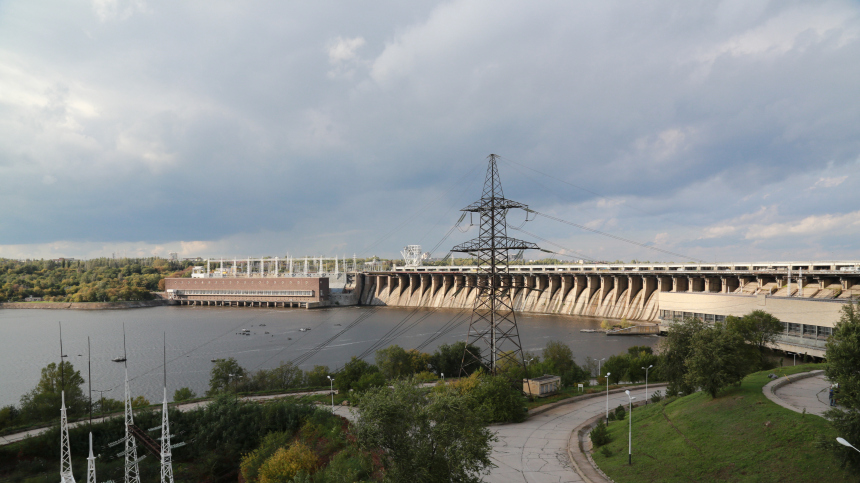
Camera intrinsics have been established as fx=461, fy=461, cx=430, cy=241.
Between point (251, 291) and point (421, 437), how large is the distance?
96.1 m

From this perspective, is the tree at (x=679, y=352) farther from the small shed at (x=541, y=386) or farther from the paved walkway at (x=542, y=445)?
the small shed at (x=541, y=386)

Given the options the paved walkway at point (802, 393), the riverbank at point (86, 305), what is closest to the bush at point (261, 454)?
the paved walkway at point (802, 393)

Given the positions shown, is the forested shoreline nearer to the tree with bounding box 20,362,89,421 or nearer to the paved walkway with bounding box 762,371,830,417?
the tree with bounding box 20,362,89,421

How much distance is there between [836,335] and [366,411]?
12094mm

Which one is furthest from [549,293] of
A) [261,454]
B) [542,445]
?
[261,454]

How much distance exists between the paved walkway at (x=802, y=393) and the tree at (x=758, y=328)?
1145 centimetres

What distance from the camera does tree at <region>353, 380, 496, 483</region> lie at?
10.8 m

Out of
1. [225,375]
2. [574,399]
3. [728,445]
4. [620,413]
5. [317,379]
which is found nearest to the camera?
[728,445]

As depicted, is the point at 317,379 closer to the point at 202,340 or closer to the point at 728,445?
the point at 728,445

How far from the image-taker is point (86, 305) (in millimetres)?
96375

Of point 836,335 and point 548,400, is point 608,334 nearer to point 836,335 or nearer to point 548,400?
point 548,400

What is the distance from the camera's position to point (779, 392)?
57.9ft

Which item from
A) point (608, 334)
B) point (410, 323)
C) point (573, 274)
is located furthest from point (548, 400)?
point (573, 274)

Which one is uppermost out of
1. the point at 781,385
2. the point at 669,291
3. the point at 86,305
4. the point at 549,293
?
the point at 781,385
